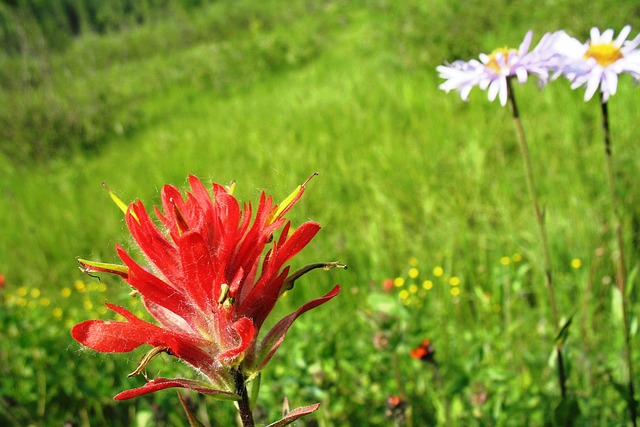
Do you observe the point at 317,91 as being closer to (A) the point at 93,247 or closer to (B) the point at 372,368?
(A) the point at 93,247

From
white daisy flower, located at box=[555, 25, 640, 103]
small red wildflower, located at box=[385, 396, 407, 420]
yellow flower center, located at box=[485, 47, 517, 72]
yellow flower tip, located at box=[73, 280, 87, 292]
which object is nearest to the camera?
white daisy flower, located at box=[555, 25, 640, 103]

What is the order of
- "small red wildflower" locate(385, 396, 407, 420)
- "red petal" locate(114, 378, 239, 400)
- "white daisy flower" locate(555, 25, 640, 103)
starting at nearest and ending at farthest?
"red petal" locate(114, 378, 239, 400) < "white daisy flower" locate(555, 25, 640, 103) < "small red wildflower" locate(385, 396, 407, 420)

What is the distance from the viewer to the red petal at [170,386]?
54cm

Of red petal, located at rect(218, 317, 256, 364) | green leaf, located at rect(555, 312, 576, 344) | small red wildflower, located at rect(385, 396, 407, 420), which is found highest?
red petal, located at rect(218, 317, 256, 364)

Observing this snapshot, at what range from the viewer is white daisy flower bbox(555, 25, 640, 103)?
83cm

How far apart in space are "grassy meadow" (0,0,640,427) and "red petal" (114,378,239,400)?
95 mm

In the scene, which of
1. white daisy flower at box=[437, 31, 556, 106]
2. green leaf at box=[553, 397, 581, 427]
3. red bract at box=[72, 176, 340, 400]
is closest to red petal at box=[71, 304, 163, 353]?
red bract at box=[72, 176, 340, 400]

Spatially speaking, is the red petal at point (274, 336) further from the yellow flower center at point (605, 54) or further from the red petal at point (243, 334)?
the yellow flower center at point (605, 54)

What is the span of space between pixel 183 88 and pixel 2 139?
2.88 meters

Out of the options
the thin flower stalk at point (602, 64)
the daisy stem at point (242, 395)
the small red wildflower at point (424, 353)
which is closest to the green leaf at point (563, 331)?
the thin flower stalk at point (602, 64)

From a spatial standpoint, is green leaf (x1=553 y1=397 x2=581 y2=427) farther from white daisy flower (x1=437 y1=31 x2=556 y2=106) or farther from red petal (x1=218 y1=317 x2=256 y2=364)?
red petal (x1=218 y1=317 x2=256 y2=364)

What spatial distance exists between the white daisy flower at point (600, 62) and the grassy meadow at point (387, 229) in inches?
13.9

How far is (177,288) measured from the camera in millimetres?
638

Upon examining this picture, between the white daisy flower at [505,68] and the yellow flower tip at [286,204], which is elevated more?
the white daisy flower at [505,68]
